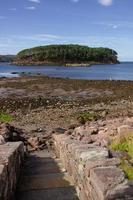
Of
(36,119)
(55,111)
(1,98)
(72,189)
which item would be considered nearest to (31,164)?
(72,189)

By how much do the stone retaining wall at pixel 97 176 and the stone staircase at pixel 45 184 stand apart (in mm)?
306

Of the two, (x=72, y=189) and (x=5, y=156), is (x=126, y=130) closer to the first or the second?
(x=72, y=189)

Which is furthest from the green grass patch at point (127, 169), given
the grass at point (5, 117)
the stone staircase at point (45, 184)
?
the grass at point (5, 117)

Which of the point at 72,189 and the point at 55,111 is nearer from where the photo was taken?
the point at 72,189

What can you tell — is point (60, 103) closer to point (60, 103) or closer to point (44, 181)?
point (60, 103)

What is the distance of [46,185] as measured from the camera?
29.1 ft

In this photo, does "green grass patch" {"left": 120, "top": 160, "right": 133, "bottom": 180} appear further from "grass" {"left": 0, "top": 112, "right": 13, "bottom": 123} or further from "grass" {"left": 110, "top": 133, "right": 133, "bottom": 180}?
"grass" {"left": 0, "top": 112, "right": 13, "bottom": 123}

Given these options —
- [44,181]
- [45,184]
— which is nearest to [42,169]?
[44,181]

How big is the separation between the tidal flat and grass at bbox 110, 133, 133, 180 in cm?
1192

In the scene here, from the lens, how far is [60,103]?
3569 centimetres

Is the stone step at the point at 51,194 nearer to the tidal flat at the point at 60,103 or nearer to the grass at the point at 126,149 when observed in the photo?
the grass at the point at 126,149

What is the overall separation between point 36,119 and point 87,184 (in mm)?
20703

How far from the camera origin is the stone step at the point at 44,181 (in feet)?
29.1

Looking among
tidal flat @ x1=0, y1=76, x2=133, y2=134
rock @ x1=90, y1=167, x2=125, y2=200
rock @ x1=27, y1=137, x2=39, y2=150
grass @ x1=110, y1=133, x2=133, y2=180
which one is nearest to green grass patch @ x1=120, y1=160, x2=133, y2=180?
grass @ x1=110, y1=133, x2=133, y2=180
